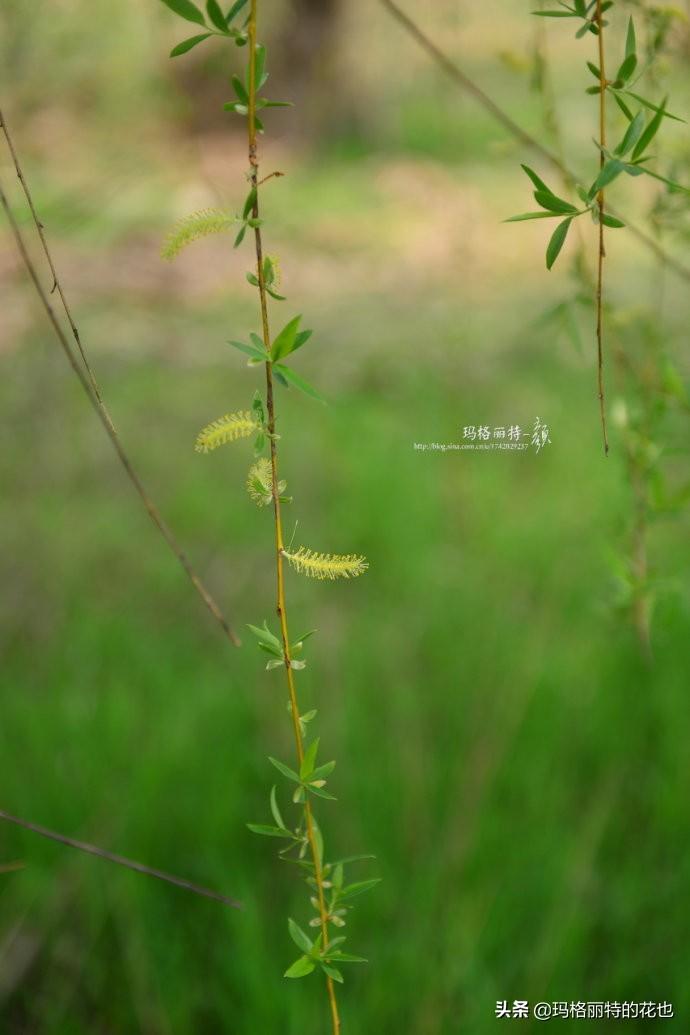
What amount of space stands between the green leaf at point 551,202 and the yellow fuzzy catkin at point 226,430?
0.50 ft

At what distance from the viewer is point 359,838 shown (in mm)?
1327

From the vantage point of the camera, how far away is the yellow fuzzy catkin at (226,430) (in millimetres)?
391

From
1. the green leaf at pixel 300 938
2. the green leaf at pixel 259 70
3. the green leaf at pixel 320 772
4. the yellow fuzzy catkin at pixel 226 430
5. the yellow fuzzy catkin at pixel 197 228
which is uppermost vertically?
the green leaf at pixel 259 70

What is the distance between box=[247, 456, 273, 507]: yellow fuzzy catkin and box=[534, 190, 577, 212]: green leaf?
0.16 metres

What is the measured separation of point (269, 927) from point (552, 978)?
1.15 ft

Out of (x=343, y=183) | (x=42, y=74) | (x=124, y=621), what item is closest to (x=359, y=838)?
(x=124, y=621)

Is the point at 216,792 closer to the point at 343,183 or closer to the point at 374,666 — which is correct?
the point at 374,666

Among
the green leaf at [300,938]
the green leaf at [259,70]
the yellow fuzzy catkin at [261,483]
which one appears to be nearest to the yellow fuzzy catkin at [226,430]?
the yellow fuzzy catkin at [261,483]

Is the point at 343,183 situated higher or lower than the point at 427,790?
higher

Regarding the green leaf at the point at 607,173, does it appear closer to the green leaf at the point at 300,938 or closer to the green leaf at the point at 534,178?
the green leaf at the point at 534,178

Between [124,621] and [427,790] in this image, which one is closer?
[427,790]

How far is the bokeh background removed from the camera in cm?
112

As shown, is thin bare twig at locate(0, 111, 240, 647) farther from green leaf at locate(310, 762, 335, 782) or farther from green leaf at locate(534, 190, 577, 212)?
green leaf at locate(534, 190, 577, 212)

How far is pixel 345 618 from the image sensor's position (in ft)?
6.44
